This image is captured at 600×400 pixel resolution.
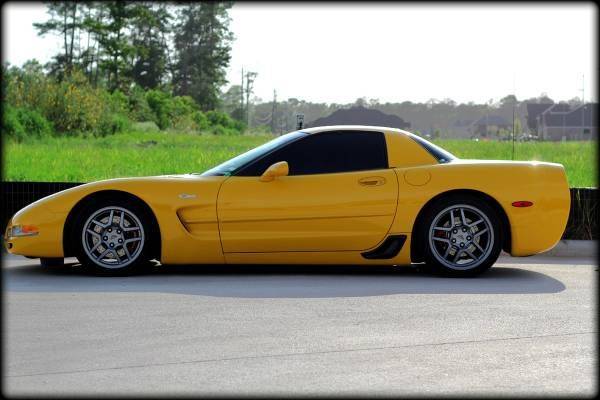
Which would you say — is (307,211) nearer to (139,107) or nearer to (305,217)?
(305,217)

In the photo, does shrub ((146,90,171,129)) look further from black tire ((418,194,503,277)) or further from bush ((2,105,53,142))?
black tire ((418,194,503,277))

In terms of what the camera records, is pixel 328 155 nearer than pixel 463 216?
No

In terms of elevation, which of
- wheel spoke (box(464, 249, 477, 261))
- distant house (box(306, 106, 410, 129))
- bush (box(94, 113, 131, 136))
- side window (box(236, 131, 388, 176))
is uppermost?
bush (box(94, 113, 131, 136))

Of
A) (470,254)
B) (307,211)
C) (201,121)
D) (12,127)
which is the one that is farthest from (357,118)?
(201,121)

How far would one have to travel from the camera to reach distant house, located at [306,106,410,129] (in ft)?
50.1

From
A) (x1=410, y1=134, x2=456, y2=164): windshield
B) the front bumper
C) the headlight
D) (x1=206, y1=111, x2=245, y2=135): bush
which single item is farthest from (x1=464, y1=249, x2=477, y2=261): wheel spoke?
(x1=206, y1=111, x2=245, y2=135): bush

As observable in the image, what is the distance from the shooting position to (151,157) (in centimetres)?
1798

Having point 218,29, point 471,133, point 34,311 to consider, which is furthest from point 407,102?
point 218,29

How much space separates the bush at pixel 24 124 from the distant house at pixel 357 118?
11436 millimetres

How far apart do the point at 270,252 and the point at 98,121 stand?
70.5 ft

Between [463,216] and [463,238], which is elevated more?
[463,216]

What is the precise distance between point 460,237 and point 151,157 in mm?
10721

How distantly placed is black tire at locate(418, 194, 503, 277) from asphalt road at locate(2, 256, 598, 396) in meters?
0.19

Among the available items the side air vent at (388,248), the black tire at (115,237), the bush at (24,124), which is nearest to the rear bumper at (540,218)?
the side air vent at (388,248)
